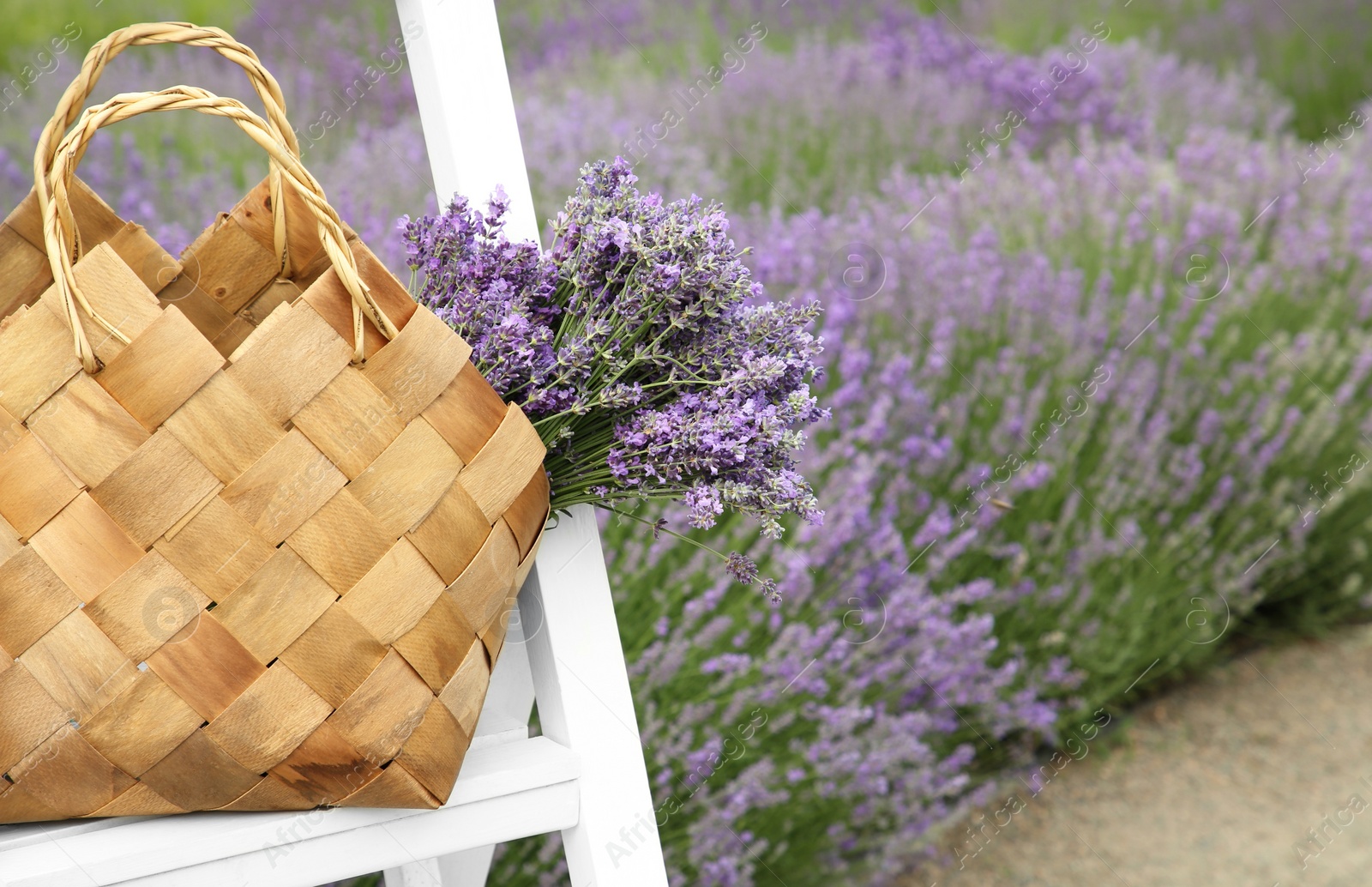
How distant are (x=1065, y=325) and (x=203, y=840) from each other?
228 centimetres

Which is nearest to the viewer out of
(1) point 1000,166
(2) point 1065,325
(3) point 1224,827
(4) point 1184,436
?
(3) point 1224,827

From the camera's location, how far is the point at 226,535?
2.12 ft

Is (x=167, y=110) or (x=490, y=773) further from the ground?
(x=167, y=110)

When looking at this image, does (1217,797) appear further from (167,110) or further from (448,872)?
(167,110)

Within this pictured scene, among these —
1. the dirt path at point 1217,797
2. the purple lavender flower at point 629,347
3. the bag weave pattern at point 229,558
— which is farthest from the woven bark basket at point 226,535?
the dirt path at point 1217,797

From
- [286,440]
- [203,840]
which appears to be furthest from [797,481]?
[203,840]

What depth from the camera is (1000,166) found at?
134 inches

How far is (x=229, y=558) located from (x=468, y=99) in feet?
1.45

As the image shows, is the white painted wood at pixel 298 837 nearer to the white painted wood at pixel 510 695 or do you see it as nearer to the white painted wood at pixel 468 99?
the white painted wood at pixel 510 695

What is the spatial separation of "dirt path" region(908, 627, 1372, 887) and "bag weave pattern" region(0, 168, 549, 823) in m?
1.78

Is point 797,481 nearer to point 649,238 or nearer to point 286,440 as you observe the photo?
point 649,238

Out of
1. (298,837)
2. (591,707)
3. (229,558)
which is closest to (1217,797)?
(591,707)

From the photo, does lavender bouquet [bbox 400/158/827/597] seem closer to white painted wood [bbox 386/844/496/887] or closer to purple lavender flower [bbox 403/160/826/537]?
purple lavender flower [bbox 403/160/826/537]

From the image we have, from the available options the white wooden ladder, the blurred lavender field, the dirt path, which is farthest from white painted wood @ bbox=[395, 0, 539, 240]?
the dirt path
